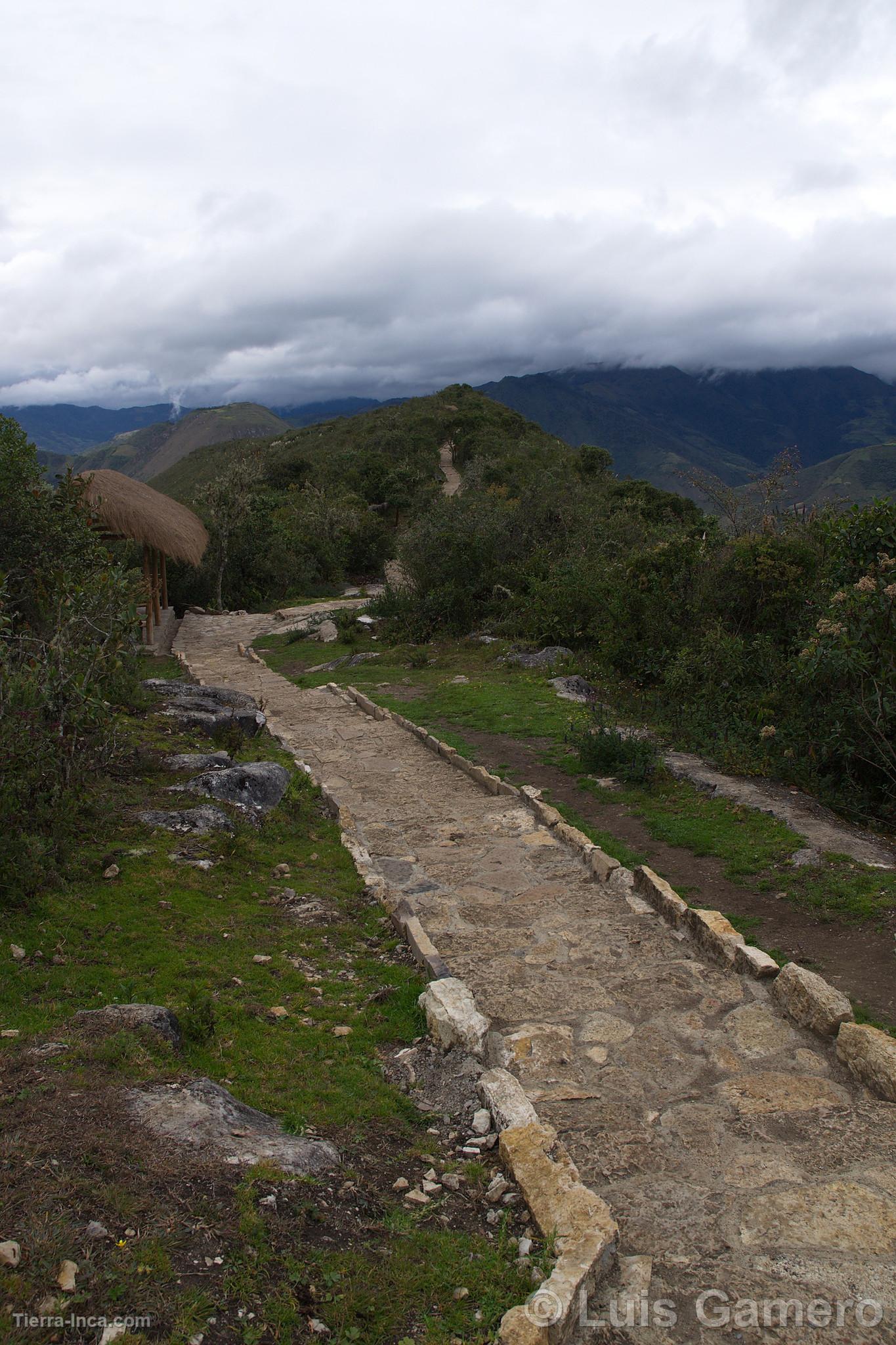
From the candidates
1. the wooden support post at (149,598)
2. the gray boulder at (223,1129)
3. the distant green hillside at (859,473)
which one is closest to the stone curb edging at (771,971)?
the gray boulder at (223,1129)

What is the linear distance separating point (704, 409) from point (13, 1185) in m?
175

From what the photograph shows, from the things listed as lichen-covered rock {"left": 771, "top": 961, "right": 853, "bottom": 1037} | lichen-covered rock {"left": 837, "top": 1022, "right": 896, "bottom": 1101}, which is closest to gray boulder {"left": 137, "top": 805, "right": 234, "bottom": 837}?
lichen-covered rock {"left": 771, "top": 961, "right": 853, "bottom": 1037}

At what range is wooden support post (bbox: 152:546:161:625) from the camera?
19.1 m

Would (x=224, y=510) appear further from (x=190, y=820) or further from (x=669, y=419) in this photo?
(x=669, y=419)

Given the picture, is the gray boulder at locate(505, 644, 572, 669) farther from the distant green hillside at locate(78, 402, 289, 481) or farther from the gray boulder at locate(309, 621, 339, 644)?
the distant green hillside at locate(78, 402, 289, 481)

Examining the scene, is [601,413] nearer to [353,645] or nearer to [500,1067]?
[353,645]

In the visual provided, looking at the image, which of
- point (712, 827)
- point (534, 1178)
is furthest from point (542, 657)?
point (534, 1178)

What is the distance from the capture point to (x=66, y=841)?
532cm

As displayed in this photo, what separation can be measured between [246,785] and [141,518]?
39.7 ft

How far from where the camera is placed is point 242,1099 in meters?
3.42

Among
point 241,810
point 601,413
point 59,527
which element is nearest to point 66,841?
point 241,810

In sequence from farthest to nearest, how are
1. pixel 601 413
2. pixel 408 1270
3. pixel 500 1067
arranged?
pixel 601 413, pixel 500 1067, pixel 408 1270

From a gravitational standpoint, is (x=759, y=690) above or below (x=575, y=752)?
above

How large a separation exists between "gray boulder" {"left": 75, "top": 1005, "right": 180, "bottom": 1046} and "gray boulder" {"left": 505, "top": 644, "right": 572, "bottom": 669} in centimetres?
1073
